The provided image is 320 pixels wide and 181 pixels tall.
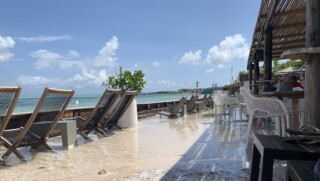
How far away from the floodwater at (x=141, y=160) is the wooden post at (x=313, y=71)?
97cm

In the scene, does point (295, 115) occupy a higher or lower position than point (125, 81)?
lower

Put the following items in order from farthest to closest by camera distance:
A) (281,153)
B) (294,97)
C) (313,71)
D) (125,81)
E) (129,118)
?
1. (125,81)
2. (129,118)
3. (294,97)
4. (313,71)
5. (281,153)

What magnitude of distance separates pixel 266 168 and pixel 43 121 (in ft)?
14.6

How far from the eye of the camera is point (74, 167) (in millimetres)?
4211

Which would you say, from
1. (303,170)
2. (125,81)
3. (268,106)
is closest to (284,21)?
(268,106)

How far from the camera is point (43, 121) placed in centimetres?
531

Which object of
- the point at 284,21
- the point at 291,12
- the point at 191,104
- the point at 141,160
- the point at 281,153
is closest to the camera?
the point at 281,153

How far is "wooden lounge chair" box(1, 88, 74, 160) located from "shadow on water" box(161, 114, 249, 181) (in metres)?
2.12

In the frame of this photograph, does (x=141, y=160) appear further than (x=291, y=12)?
No

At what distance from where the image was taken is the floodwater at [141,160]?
3631 millimetres

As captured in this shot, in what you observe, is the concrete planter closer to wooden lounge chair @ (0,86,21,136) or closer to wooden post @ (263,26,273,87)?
wooden post @ (263,26,273,87)

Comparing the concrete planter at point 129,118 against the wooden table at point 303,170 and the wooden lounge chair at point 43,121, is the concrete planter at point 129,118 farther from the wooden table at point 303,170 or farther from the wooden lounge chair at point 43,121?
the wooden table at point 303,170

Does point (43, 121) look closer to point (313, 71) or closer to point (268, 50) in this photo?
point (313, 71)

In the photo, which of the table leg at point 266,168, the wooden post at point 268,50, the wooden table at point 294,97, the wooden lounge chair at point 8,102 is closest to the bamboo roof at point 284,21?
the wooden post at point 268,50
